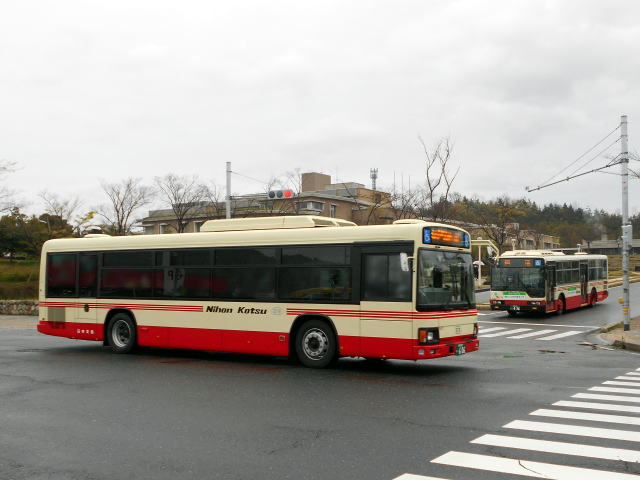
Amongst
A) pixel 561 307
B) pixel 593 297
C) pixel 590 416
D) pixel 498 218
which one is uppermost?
pixel 498 218

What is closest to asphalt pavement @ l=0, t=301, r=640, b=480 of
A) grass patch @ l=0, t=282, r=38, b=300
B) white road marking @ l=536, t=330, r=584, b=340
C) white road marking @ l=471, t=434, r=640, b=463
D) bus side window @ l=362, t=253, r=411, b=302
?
white road marking @ l=471, t=434, r=640, b=463

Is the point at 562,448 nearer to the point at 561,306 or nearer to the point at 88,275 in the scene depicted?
the point at 88,275

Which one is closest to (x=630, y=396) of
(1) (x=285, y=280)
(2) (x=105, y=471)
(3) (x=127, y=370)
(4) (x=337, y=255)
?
(4) (x=337, y=255)

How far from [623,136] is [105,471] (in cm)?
2105

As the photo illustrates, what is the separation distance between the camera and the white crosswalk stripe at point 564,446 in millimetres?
6141

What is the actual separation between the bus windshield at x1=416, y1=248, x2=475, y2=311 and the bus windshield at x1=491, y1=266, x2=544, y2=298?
17.7 metres

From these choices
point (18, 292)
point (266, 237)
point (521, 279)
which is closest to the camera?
point (266, 237)

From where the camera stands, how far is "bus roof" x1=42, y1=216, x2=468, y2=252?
1280cm

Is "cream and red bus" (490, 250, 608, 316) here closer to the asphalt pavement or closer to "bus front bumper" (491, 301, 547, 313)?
"bus front bumper" (491, 301, 547, 313)

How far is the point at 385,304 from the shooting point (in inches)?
493

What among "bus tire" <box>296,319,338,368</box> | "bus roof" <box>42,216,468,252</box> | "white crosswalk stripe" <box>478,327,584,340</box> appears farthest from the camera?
"white crosswalk stripe" <box>478,327,584,340</box>

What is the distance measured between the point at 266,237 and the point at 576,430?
8023 mm

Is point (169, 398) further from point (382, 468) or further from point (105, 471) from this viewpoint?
point (382, 468)

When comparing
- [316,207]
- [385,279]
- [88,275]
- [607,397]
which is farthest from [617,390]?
[316,207]
